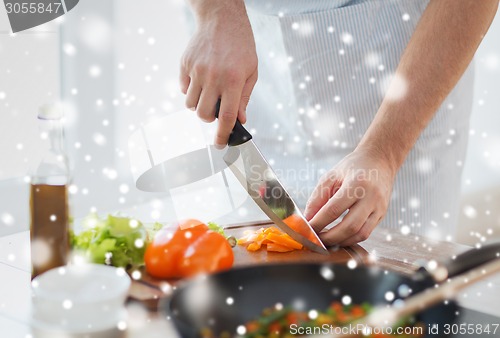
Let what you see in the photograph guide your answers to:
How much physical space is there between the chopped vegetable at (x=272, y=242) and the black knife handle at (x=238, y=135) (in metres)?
0.15

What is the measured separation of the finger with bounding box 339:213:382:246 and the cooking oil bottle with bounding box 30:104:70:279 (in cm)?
Result: 45

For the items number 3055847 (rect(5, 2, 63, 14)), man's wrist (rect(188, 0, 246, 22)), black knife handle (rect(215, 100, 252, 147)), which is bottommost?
black knife handle (rect(215, 100, 252, 147))

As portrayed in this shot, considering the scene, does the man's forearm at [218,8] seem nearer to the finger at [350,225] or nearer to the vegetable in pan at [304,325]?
the finger at [350,225]

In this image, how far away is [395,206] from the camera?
4.82 feet

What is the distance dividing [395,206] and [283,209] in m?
0.46

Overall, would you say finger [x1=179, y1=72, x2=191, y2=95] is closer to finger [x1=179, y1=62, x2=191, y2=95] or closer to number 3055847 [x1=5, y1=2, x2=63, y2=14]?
finger [x1=179, y1=62, x2=191, y2=95]

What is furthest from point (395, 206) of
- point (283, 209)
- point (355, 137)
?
point (283, 209)

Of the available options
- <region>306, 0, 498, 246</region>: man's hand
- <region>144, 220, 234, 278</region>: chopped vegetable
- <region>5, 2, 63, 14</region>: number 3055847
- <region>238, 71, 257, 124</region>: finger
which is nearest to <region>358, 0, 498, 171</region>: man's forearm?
<region>306, 0, 498, 246</region>: man's hand

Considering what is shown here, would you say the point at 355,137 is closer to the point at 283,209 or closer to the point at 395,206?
the point at 395,206

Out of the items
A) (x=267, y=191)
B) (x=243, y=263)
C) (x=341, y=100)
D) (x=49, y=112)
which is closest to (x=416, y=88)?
(x=341, y=100)

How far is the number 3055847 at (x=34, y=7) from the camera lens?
6.24 feet

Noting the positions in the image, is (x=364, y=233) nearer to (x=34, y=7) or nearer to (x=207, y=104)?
(x=207, y=104)

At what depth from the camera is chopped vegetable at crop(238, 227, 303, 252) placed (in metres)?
1.08

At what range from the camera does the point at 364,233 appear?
1.13 meters
